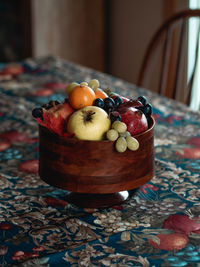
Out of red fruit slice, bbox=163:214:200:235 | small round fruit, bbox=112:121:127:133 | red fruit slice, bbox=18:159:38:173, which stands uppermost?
small round fruit, bbox=112:121:127:133

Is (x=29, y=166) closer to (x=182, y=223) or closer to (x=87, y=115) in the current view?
(x=87, y=115)

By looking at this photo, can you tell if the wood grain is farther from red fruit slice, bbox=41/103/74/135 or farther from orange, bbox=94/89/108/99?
orange, bbox=94/89/108/99

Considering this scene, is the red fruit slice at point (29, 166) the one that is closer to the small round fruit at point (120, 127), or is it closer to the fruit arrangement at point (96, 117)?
the fruit arrangement at point (96, 117)

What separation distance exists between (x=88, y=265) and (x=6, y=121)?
837 millimetres

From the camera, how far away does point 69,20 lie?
3738mm

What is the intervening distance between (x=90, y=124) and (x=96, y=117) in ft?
0.06

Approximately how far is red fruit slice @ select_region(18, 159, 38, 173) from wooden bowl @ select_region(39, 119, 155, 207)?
23 cm

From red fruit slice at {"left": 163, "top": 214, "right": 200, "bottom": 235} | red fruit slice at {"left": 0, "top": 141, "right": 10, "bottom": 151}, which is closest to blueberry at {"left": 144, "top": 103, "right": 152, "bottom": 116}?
red fruit slice at {"left": 163, "top": 214, "right": 200, "bottom": 235}

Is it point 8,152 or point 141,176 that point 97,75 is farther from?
point 141,176

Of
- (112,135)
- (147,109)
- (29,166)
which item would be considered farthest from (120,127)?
(29,166)

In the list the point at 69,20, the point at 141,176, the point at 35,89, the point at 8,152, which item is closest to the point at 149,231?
the point at 141,176

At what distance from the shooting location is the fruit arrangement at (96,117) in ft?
2.67

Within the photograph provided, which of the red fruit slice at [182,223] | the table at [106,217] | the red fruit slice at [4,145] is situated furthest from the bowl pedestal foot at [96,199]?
the red fruit slice at [4,145]

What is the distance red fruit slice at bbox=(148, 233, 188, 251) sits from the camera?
78 cm
